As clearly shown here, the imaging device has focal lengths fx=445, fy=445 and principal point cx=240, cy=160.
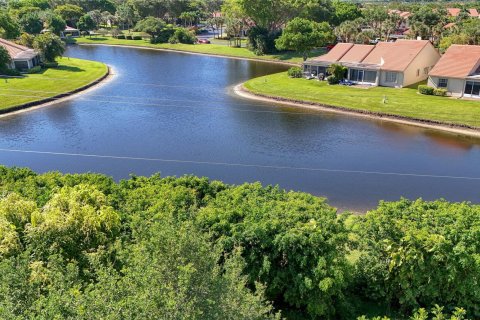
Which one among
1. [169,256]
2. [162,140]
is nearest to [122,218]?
[169,256]

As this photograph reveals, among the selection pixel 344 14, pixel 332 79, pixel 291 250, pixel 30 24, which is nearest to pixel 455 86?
pixel 332 79

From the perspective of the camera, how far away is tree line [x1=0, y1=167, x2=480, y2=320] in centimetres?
1470

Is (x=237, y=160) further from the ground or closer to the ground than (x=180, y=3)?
closer to the ground

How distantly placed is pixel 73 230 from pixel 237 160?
20714 millimetres

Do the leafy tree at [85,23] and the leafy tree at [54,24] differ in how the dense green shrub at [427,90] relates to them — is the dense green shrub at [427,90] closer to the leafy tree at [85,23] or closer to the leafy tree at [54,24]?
the leafy tree at [54,24]

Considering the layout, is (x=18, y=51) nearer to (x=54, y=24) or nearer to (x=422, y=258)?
(x=54, y=24)

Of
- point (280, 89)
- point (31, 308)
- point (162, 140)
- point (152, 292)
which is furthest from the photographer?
point (280, 89)

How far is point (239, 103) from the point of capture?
2175 inches

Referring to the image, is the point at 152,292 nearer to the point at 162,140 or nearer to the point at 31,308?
the point at 31,308

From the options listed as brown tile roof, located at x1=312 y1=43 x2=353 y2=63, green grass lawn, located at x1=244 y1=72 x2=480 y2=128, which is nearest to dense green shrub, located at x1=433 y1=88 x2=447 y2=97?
green grass lawn, located at x1=244 y1=72 x2=480 y2=128

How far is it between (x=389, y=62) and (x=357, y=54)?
566 cm

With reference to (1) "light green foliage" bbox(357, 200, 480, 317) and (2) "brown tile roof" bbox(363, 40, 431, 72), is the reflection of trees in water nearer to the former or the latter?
(2) "brown tile roof" bbox(363, 40, 431, 72)

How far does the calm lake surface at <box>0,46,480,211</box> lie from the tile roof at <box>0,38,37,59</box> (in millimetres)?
13714

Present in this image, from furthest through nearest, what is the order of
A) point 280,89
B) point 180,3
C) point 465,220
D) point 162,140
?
point 180,3 → point 280,89 → point 162,140 → point 465,220
